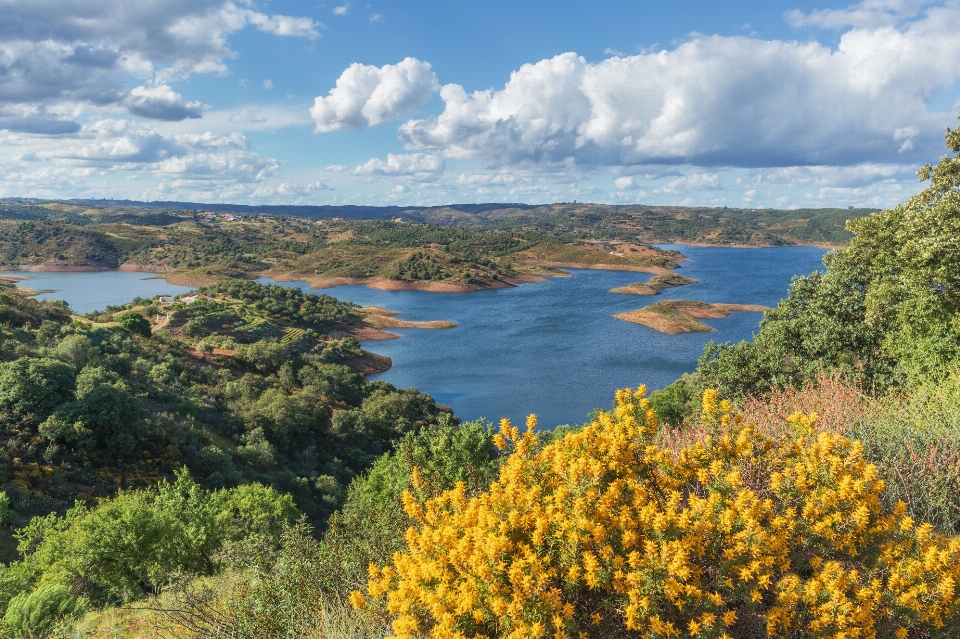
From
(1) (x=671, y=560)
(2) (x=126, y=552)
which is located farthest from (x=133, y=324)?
(1) (x=671, y=560)

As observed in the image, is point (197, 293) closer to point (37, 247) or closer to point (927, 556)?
point (927, 556)

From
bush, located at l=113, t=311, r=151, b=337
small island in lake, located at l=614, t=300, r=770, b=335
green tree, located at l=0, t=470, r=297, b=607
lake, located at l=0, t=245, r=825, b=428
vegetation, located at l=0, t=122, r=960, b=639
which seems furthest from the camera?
small island in lake, located at l=614, t=300, r=770, b=335

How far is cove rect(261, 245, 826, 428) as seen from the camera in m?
47.0

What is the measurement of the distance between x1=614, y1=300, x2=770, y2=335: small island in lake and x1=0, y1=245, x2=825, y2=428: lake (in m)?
1.92

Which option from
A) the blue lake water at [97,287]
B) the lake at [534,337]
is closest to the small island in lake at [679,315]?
the lake at [534,337]

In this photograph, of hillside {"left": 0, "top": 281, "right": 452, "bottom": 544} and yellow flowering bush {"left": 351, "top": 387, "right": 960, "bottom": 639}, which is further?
hillside {"left": 0, "top": 281, "right": 452, "bottom": 544}

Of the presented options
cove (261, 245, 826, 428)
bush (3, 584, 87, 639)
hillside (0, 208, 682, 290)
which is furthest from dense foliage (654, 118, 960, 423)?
hillside (0, 208, 682, 290)

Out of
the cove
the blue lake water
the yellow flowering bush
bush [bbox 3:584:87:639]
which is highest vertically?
the yellow flowering bush

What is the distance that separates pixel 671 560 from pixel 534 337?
64336 millimetres

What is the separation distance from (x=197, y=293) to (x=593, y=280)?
254 ft

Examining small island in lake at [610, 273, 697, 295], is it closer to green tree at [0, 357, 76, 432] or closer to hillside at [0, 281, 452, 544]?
hillside at [0, 281, 452, 544]

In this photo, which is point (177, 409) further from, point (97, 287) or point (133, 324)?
point (97, 287)

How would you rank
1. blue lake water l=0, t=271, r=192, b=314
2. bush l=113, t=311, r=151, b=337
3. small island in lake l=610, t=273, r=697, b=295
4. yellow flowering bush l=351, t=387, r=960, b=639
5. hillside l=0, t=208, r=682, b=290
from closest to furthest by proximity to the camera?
yellow flowering bush l=351, t=387, r=960, b=639 < bush l=113, t=311, r=151, b=337 < blue lake water l=0, t=271, r=192, b=314 < small island in lake l=610, t=273, r=697, b=295 < hillside l=0, t=208, r=682, b=290

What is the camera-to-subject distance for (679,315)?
75125mm
